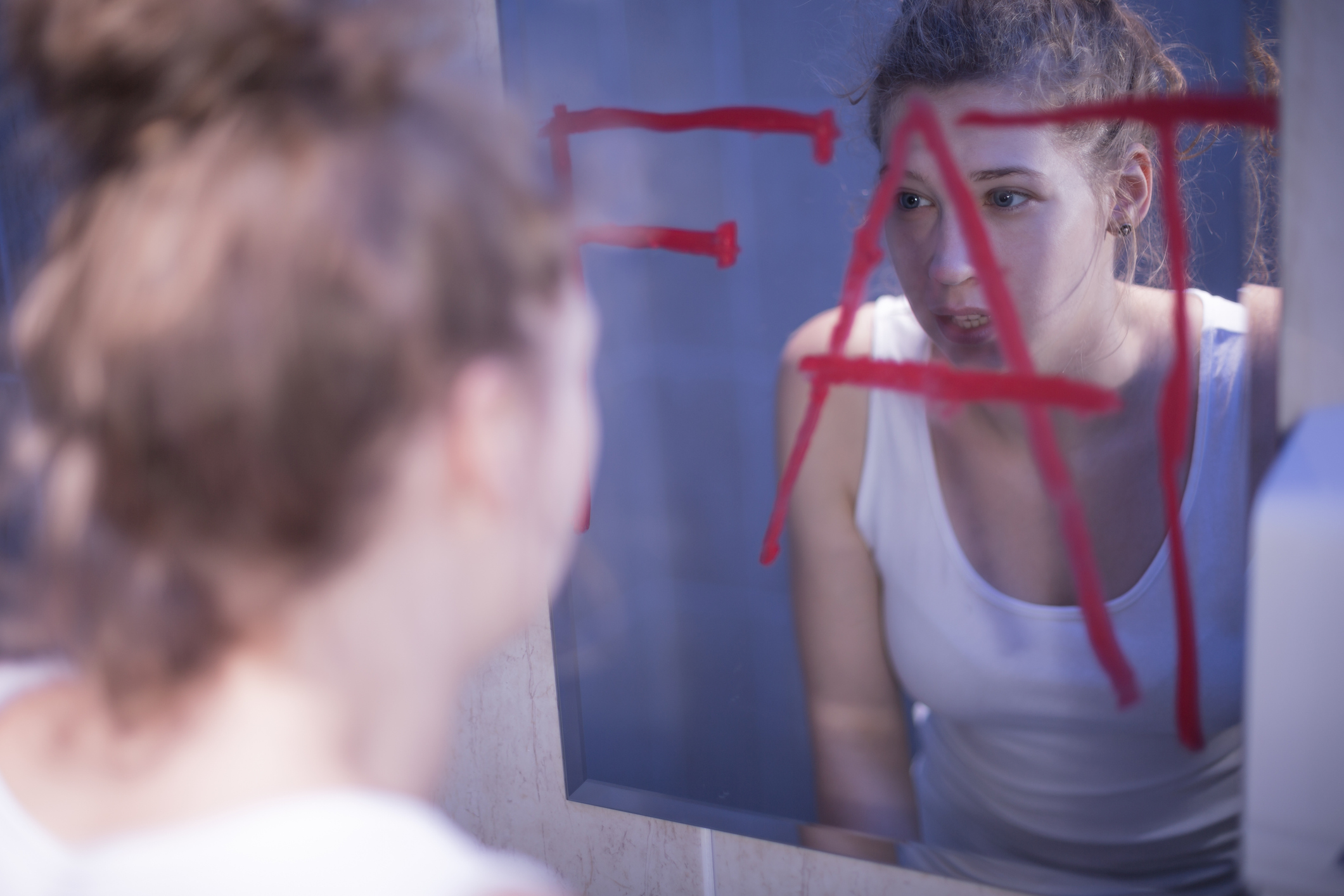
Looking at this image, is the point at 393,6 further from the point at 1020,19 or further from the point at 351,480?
the point at 1020,19

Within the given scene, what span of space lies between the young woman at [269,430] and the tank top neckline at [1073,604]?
419 mm

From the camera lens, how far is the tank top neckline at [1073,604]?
0.70 m

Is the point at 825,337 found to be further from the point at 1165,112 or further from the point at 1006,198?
the point at 1165,112

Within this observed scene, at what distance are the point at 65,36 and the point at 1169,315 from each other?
74 centimetres

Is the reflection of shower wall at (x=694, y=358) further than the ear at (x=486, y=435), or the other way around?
the reflection of shower wall at (x=694, y=358)

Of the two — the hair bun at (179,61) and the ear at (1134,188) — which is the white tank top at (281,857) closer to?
the hair bun at (179,61)

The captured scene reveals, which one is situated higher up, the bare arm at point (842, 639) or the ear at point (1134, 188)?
the ear at point (1134, 188)

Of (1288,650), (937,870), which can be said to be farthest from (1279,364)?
(937,870)

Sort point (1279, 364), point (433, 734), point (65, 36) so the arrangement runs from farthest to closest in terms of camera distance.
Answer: point (1279, 364) < point (433, 734) < point (65, 36)

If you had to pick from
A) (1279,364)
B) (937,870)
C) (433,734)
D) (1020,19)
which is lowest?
(937,870)

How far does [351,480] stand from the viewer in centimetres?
46

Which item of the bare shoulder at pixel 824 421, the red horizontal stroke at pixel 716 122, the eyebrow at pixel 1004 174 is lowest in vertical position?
the bare shoulder at pixel 824 421

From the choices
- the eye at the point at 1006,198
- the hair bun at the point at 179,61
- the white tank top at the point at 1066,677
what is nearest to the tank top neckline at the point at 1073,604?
the white tank top at the point at 1066,677

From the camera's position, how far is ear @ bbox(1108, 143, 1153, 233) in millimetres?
694
